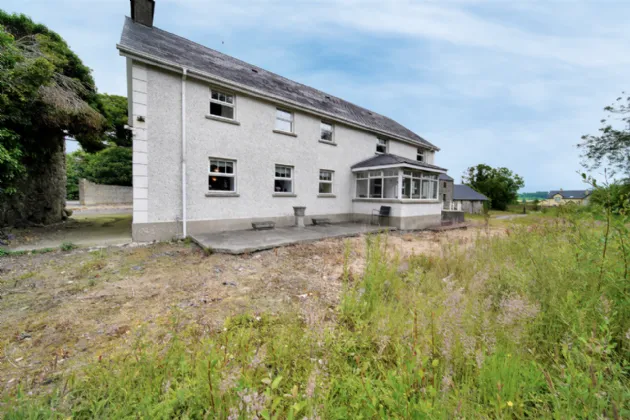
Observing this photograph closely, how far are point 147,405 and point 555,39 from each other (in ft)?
41.1

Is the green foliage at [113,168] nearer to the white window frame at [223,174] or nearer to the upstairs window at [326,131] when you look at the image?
the white window frame at [223,174]

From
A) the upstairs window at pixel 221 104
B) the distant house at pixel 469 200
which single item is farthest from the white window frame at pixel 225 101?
the distant house at pixel 469 200

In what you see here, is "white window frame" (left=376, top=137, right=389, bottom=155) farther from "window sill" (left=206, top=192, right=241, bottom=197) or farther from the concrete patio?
"window sill" (left=206, top=192, right=241, bottom=197)

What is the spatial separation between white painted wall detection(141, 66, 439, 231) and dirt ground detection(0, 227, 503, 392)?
2.25 metres

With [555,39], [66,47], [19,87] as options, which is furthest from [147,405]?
[66,47]

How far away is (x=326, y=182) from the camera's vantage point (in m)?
12.3

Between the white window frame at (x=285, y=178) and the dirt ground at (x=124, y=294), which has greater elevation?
the white window frame at (x=285, y=178)

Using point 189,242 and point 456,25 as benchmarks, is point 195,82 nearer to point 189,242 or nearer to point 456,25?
point 189,242

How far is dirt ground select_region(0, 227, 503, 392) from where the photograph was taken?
2543 millimetres

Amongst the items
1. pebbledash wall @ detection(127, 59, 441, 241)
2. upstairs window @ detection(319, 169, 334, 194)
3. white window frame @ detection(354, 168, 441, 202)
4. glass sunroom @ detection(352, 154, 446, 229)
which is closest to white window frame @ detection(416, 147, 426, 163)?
white window frame @ detection(354, 168, 441, 202)

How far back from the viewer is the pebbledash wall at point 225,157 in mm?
7402

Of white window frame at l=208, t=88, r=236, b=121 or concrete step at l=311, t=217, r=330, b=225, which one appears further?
concrete step at l=311, t=217, r=330, b=225

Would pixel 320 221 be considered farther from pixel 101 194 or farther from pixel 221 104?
pixel 101 194

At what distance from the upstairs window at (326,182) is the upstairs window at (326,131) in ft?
5.46
